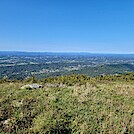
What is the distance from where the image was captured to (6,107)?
1254 cm

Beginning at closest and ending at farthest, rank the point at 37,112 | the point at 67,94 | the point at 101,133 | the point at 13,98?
the point at 101,133 < the point at 37,112 < the point at 13,98 < the point at 67,94

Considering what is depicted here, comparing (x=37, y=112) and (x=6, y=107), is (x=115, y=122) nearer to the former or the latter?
(x=37, y=112)

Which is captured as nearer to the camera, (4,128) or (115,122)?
(4,128)

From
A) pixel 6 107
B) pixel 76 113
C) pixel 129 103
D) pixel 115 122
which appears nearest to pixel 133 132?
pixel 115 122

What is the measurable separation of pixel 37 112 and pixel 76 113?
2082 mm

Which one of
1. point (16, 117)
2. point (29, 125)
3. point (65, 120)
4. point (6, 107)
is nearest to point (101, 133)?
point (65, 120)

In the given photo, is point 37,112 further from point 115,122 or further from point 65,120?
point 115,122

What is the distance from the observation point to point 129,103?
1448cm

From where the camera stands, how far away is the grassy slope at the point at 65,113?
35.1 feet

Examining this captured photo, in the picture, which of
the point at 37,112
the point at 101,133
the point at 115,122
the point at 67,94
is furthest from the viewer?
the point at 67,94

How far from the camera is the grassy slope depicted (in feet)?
35.1

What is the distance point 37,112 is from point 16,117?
1175 millimetres

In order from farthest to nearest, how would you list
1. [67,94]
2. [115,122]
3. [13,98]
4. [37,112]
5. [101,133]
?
[67,94], [13,98], [37,112], [115,122], [101,133]

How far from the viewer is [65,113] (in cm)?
1220
